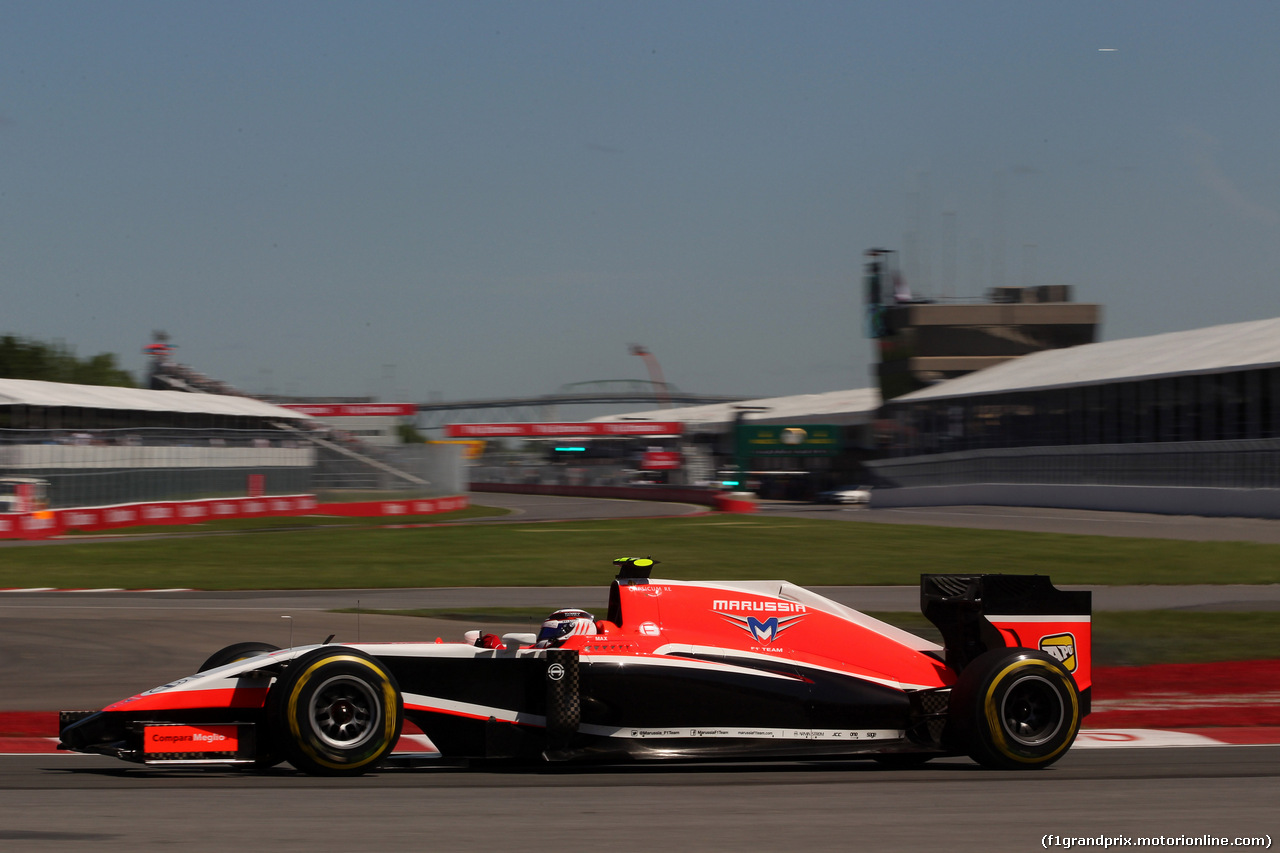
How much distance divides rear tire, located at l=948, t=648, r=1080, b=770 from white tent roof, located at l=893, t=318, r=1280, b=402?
1281 inches

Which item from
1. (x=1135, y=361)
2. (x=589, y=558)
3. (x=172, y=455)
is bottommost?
(x=589, y=558)

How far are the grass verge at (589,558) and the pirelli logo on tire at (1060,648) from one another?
11.5 m

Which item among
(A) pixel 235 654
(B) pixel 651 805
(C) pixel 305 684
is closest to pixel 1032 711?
(B) pixel 651 805

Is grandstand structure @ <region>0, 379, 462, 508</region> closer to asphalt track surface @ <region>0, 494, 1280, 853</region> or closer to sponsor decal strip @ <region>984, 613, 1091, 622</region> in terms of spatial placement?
asphalt track surface @ <region>0, 494, 1280, 853</region>

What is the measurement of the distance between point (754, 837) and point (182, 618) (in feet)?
30.8

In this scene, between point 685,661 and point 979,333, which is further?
point 979,333

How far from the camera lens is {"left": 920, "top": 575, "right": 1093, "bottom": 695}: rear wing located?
718 centimetres

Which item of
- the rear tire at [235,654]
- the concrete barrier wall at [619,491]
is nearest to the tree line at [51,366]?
the concrete barrier wall at [619,491]

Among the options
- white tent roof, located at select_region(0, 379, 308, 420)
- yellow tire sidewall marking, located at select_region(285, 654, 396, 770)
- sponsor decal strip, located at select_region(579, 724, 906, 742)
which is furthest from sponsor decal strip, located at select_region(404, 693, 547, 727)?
white tent roof, located at select_region(0, 379, 308, 420)

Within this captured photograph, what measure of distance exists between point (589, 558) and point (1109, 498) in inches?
927

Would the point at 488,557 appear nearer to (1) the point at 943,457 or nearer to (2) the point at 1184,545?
(2) the point at 1184,545

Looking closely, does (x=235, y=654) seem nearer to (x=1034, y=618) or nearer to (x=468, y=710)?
(x=468, y=710)

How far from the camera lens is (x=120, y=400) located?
44094mm

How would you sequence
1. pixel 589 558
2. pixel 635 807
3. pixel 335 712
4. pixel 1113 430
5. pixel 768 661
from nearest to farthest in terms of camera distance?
1. pixel 635 807
2. pixel 335 712
3. pixel 768 661
4. pixel 589 558
5. pixel 1113 430
